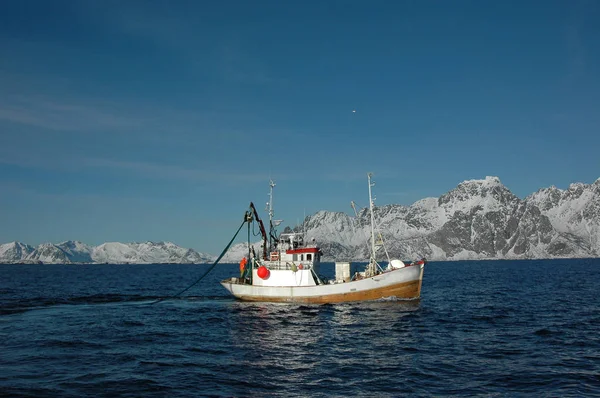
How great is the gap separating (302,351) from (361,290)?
66.2ft

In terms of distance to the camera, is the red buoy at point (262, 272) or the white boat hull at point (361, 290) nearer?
the white boat hull at point (361, 290)

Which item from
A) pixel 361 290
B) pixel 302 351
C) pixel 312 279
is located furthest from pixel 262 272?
pixel 302 351

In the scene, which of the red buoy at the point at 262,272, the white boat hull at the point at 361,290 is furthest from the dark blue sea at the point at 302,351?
the red buoy at the point at 262,272

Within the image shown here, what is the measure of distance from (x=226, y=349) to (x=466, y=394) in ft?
47.7

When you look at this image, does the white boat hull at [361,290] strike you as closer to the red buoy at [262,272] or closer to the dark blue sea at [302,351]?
the red buoy at [262,272]

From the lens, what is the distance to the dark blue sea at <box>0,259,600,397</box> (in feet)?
63.8

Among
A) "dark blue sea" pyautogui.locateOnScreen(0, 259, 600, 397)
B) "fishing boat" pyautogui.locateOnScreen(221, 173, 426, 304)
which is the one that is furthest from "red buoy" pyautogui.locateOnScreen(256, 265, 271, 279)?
"dark blue sea" pyautogui.locateOnScreen(0, 259, 600, 397)

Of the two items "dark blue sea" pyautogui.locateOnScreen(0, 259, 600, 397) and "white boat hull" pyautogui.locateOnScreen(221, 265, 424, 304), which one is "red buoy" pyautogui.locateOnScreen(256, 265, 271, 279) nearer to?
"white boat hull" pyautogui.locateOnScreen(221, 265, 424, 304)

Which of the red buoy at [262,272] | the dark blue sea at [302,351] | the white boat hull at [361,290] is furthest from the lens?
the red buoy at [262,272]

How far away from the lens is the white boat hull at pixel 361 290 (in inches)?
1813

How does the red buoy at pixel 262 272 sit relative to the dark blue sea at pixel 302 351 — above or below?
above

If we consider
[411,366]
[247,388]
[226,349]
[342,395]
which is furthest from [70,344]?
[411,366]

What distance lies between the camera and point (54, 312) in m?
43.1

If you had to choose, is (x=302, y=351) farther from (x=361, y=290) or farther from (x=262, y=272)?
(x=262, y=272)
